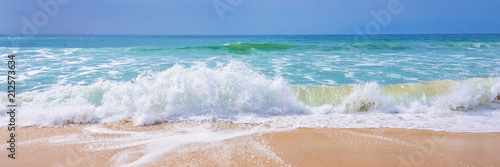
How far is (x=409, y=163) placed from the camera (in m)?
3.19

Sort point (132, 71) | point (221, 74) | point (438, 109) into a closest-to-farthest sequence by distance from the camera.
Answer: point (438, 109) → point (221, 74) → point (132, 71)

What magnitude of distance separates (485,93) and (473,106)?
0.65 m

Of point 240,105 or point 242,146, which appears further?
point 240,105

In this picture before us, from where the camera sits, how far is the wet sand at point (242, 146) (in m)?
3.27

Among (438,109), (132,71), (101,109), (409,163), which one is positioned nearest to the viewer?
(409,163)

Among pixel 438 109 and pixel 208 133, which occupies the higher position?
pixel 438 109

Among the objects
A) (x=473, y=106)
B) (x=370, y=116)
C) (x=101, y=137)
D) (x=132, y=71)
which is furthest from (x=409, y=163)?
(x=132, y=71)

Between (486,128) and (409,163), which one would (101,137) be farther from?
(486,128)

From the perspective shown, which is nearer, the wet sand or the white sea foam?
the wet sand

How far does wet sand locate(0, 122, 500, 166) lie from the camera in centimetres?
327

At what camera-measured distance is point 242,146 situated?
3688 millimetres

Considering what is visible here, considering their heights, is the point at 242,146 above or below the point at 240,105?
below

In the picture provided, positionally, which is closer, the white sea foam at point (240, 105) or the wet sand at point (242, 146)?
the wet sand at point (242, 146)

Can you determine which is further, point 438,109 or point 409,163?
point 438,109
